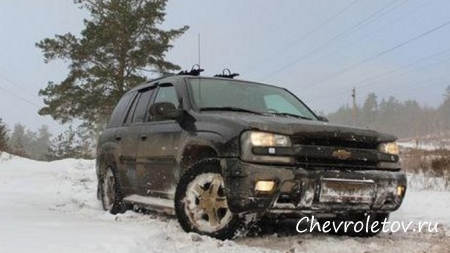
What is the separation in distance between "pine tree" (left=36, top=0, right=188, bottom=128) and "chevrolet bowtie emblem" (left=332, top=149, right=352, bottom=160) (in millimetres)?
24549

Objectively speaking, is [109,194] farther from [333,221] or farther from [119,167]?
[333,221]

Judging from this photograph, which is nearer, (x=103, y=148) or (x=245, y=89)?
(x=245, y=89)

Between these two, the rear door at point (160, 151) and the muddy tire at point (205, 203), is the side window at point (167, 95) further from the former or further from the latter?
the muddy tire at point (205, 203)

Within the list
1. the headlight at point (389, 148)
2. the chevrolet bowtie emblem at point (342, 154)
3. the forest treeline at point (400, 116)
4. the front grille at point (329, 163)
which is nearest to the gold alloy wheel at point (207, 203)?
the front grille at point (329, 163)

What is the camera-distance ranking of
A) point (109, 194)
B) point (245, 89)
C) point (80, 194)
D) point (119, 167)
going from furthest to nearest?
point (80, 194), point (109, 194), point (119, 167), point (245, 89)

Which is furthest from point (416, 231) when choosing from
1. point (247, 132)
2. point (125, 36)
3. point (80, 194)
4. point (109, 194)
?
point (125, 36)

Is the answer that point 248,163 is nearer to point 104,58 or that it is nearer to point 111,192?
point 111,192

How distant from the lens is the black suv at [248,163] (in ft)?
14.1

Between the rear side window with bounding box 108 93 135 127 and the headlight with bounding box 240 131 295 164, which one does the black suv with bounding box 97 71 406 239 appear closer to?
the headlight with bounding box 240 131 295 164

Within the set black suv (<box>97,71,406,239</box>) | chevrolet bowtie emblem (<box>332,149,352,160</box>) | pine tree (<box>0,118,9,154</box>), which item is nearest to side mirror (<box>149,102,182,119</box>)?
black suv (<box>97,71,406,239</box>)

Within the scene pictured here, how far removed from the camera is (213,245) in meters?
4.26

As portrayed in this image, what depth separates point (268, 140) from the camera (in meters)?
4.36

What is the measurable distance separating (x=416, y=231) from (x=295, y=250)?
178 cm

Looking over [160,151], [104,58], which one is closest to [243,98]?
[160,151]
